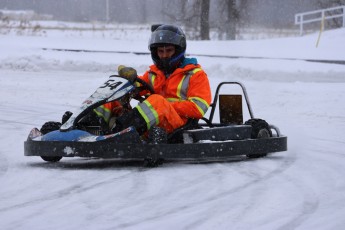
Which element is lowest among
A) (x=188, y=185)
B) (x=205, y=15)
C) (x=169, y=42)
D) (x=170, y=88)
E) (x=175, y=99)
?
(x=188, y=185)

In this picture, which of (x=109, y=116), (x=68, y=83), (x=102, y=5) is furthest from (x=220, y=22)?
(x=102, y=5)

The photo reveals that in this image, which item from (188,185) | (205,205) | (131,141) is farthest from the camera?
(131,141)

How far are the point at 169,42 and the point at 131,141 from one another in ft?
4.17

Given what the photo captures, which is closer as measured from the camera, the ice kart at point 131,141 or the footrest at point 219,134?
the ice kart at point 131,141

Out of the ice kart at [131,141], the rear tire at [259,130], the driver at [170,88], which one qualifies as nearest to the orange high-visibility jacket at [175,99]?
the driver at [170,88]

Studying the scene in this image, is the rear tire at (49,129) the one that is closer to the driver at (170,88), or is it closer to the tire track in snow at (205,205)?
the driver at (170,88)

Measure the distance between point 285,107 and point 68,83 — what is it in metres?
5.89

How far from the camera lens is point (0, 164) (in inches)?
270

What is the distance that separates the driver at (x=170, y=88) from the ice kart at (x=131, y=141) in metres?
0.13

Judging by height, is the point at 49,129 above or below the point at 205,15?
below

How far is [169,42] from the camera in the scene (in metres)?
7.29

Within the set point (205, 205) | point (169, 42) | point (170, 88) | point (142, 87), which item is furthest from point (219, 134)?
point (205, 205)

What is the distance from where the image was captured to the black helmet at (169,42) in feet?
24.0

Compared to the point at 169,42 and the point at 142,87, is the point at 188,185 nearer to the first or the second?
the point at 142,87
